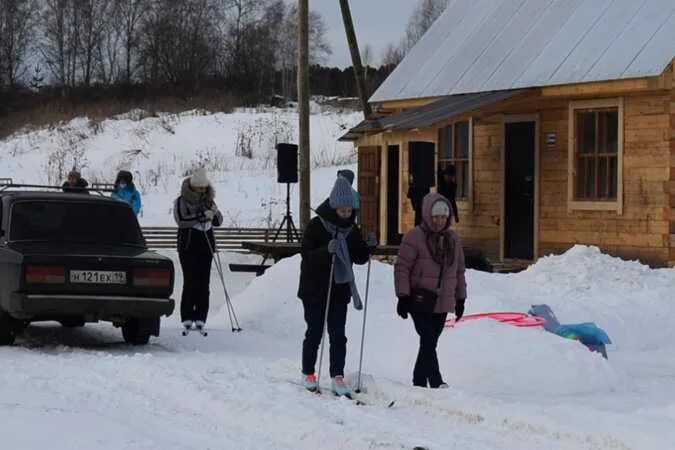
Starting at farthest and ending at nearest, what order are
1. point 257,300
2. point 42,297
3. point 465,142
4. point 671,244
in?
1. point 465,142
2. point 671,244
3. point 257,300
4. point 42,297

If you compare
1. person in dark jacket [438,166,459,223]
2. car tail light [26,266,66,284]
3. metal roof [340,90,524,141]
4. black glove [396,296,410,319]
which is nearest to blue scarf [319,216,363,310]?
black glove [396,296,410,319]

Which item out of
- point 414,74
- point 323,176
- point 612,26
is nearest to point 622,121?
point 612,26

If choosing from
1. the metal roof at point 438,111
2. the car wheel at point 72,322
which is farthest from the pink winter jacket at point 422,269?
the metal roof at point 438,111

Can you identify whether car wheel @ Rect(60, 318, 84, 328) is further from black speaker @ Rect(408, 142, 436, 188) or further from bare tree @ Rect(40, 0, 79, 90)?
bare tree @ Rect(40, 0, 79, 90)

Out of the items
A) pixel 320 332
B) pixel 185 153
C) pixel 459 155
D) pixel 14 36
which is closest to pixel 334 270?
pixel 320 332

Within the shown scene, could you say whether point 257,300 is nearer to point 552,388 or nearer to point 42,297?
point 42,297

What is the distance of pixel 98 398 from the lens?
28.9 ft

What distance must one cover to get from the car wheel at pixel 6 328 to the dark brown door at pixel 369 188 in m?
13.5

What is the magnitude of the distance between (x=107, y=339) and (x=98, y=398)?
4.14 meters

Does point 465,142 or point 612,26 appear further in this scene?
point 465,142

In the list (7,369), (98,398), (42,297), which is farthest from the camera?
(42,297)

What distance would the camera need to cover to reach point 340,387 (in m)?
9.35

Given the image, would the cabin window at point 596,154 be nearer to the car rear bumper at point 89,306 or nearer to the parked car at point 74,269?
the parked car at point 74,269

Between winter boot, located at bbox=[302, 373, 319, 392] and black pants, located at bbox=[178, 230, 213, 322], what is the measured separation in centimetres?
388
